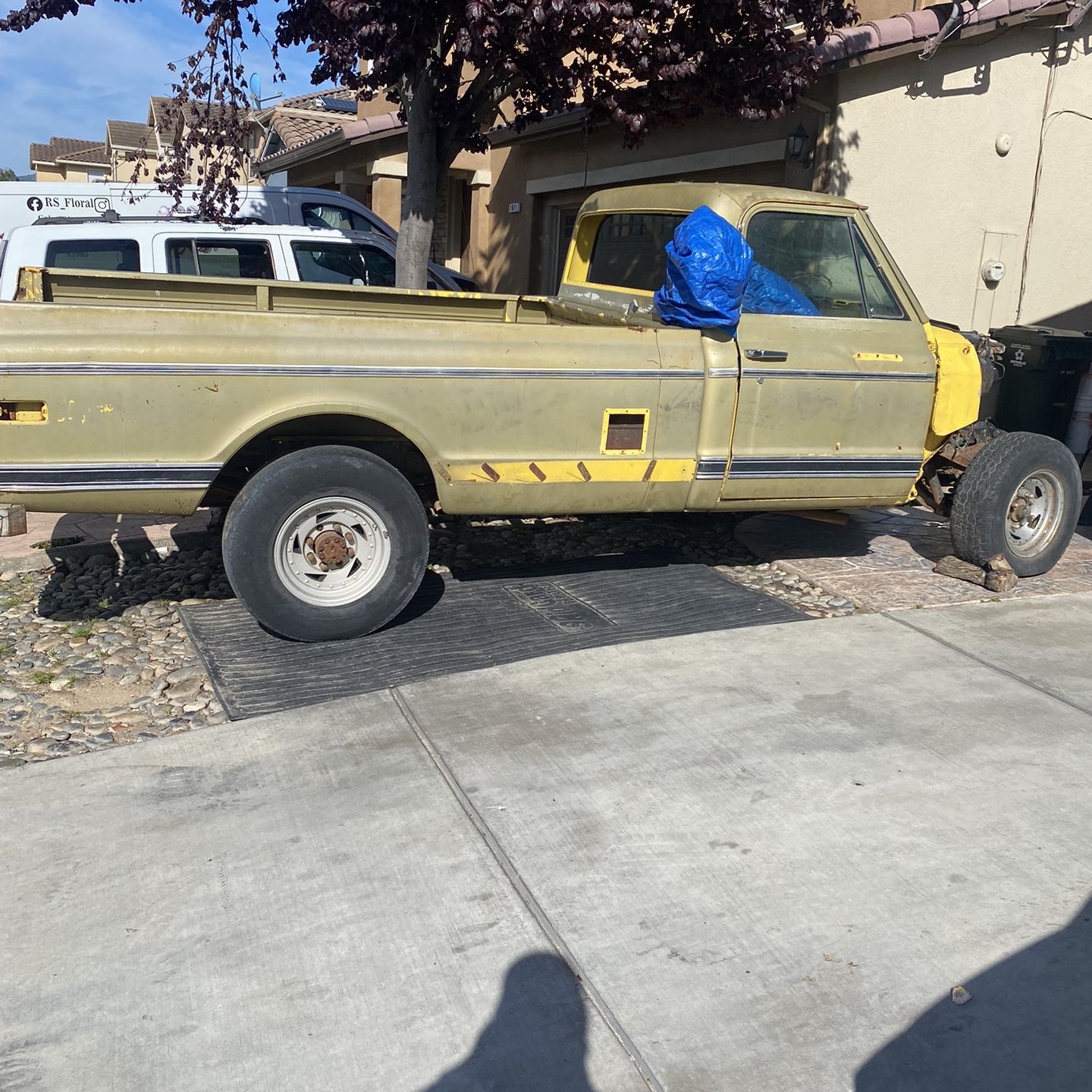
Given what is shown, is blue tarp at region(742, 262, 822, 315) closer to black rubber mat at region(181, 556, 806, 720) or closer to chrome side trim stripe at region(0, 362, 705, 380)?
chrome side trim stripe at region(0, 362, 705, 380)

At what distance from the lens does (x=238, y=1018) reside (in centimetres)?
263

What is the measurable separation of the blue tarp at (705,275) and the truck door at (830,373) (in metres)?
0.19

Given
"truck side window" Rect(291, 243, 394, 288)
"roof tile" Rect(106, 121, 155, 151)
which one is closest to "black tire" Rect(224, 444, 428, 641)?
"truck side window" Rect(291, 243, 394, 288)

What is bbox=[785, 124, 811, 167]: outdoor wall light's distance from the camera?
950 centimetres

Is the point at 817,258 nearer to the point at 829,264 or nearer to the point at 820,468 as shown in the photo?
the point at 829,264

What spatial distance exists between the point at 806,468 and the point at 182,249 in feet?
19.9

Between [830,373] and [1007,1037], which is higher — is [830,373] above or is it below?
above

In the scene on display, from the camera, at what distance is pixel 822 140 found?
9.48 meters

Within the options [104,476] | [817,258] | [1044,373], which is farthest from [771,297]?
[1044,373]

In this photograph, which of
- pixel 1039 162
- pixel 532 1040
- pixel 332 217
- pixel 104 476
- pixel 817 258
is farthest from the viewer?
pixel 332 217

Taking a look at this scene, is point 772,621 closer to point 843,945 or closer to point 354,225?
point 843,945

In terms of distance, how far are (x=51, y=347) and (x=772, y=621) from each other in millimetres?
3456

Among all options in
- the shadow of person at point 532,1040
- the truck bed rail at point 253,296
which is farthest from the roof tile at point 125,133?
the shadow of person at point 532,1040

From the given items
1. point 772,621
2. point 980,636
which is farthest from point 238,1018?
point 980,636
